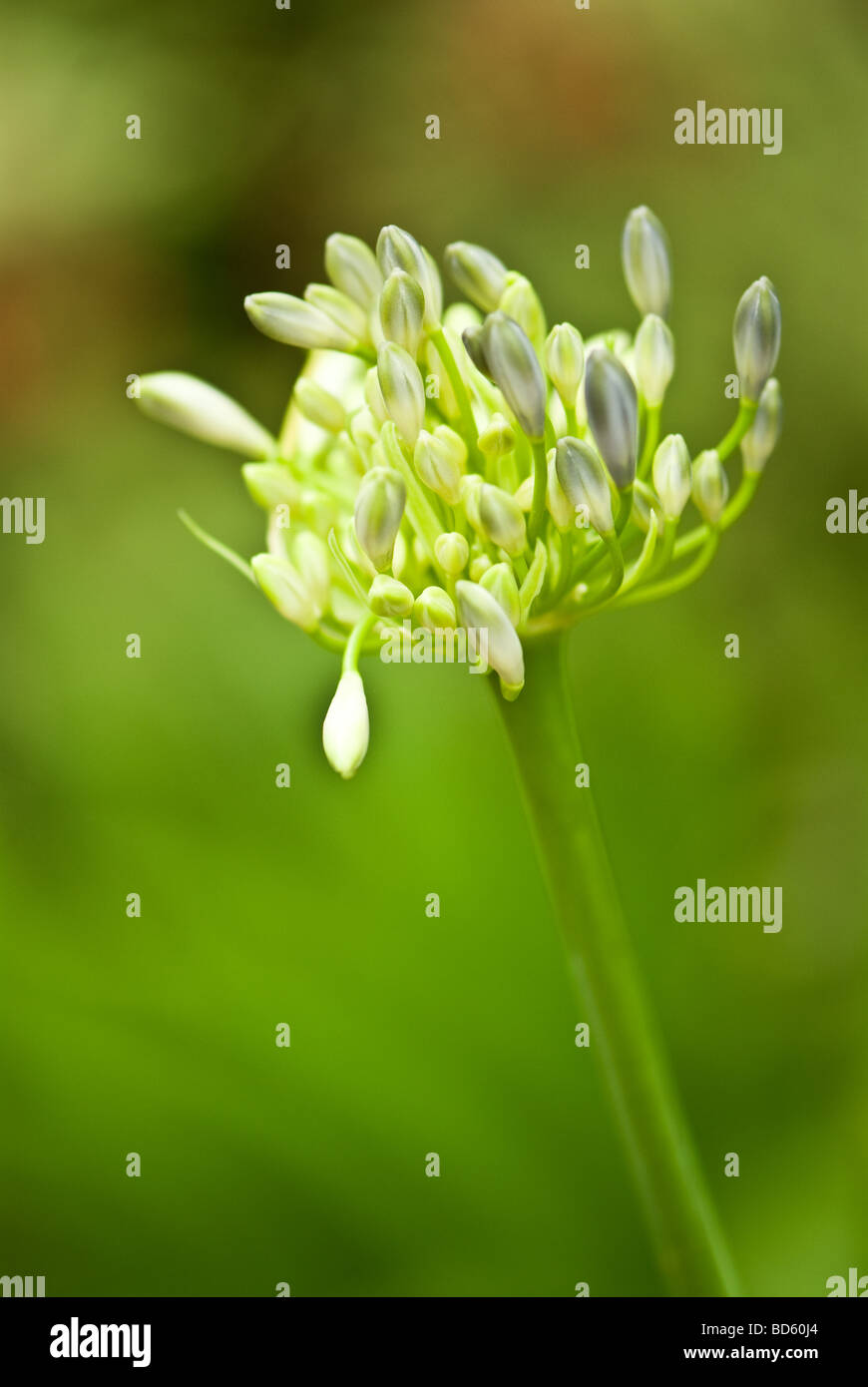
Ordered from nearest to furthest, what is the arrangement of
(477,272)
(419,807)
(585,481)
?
(585,481)
(477,272)
(419,807)

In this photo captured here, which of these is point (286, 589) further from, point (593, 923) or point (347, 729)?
point (593, 923)

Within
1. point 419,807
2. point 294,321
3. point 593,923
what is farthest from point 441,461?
point 419,807

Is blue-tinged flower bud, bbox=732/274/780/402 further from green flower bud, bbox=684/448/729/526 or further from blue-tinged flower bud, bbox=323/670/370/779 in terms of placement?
blue-tinged flower bud, bbox=323/670/370/779

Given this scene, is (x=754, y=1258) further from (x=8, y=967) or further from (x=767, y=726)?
(x=8, y=967)

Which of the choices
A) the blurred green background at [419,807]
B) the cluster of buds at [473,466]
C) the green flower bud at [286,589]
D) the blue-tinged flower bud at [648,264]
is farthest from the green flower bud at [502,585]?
the blurred green background at [419,807]

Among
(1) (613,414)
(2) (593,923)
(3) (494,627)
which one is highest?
(1) (613,414)

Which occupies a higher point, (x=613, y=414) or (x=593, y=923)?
(x=613, y=414)

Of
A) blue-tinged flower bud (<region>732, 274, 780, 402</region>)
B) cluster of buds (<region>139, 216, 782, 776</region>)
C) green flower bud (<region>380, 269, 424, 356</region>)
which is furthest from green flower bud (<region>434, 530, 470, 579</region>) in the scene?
blue-tinged flower bud (<region>732, 274, 780, 402</region>)
